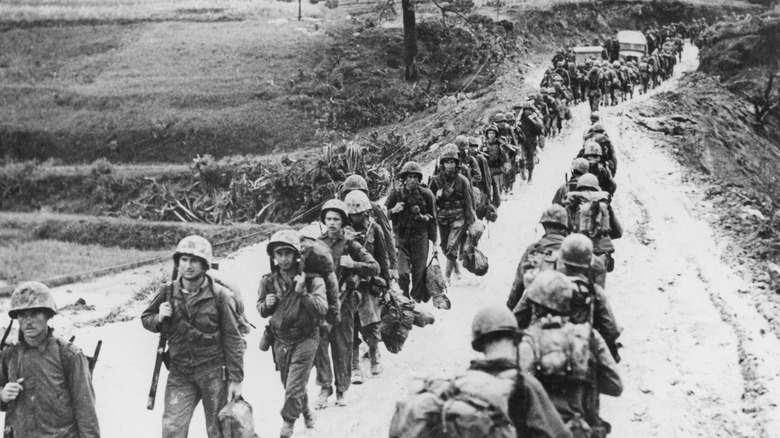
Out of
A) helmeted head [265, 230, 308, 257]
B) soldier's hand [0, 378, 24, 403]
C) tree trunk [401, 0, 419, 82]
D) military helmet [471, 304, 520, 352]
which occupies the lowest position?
tree trunk [401, 0, 419, 82]

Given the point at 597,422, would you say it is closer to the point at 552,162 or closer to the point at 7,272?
the point at 552,162

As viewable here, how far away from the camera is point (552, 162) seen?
1973 cm

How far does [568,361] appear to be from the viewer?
187 inches

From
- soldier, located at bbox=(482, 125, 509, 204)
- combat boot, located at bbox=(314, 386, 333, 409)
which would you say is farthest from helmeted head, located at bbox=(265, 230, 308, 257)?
soldier, located at bbox=(482, 125, 509, 204)

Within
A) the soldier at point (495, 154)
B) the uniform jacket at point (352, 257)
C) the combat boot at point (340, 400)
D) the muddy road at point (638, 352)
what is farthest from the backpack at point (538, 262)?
the soldier at point (495, 154)

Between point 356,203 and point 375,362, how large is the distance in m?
1.79

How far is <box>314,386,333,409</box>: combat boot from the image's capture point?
771 centimetres

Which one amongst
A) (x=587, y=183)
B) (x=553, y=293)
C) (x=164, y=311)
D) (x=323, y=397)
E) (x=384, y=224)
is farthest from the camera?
(x=587, y=183)

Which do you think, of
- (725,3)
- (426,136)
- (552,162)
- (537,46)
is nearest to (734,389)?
(552,162)

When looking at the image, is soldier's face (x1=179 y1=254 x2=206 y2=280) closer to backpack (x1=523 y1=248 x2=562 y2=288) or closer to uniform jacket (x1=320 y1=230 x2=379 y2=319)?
uniform jacket (x1=320 y1=230 x2=379 y2=319)

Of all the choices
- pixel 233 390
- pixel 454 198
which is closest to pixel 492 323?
pixel 233 390

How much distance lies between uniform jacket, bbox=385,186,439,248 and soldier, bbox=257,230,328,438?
119 inches

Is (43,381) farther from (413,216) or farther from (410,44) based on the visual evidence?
(410,44)

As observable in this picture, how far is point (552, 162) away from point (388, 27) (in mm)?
20040
